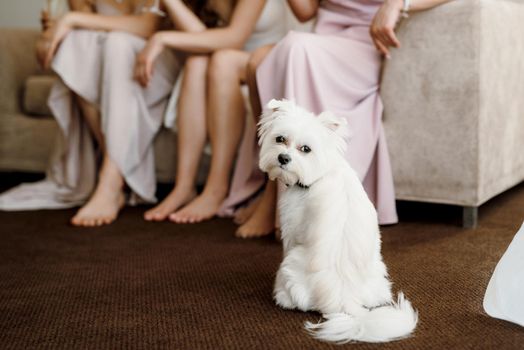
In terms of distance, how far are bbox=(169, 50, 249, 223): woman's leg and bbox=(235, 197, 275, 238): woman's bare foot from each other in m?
0.27

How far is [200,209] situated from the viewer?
6.36 feet

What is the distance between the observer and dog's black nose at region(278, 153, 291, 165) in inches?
38.9

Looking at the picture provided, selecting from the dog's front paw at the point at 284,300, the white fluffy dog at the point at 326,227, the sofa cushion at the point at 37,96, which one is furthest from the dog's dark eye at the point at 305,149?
the sofa cushion at the point at 37,96

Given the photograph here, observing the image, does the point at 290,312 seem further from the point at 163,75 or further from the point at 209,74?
the point at 163,75

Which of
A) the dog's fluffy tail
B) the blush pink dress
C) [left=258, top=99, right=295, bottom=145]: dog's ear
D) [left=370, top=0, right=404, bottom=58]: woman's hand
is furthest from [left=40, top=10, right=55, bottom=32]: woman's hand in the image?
the dog's fluffy tail

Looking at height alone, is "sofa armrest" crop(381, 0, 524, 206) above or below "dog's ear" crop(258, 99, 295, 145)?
below

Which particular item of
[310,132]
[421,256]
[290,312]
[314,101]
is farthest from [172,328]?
[314,101]

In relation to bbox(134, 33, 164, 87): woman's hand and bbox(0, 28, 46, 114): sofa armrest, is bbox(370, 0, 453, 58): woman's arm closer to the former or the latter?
bbox(134, 33, 164, 87): woman's hand

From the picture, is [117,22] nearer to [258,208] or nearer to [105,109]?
[105,109]

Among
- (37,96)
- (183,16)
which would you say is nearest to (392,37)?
(183,16)

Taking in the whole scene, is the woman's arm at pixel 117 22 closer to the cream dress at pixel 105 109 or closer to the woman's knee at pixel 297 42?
the cream dress at pixel 105 109

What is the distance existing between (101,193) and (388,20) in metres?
1.08

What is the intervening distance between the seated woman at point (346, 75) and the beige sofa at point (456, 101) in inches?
2.2

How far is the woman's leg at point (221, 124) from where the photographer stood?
1.92m
